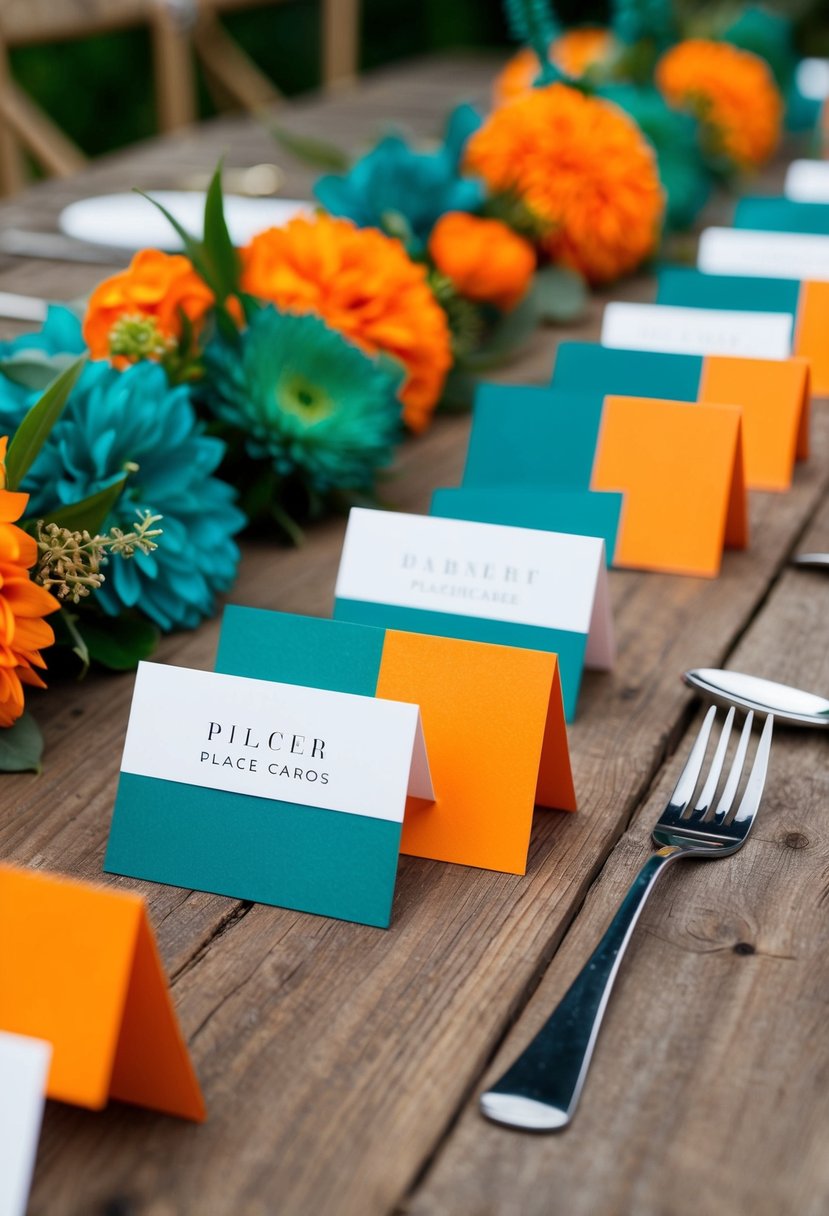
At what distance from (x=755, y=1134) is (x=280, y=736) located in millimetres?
338

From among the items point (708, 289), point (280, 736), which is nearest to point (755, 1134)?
point (280, 736)

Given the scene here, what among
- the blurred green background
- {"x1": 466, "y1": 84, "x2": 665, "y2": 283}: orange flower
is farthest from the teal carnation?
the blurred green background

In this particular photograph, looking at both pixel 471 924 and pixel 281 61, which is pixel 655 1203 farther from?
pixel 281 61

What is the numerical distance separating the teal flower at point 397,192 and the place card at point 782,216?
0.52 meters

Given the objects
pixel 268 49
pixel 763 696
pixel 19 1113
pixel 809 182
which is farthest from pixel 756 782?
pixel 268 49

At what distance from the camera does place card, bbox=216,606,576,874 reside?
0.81 metres

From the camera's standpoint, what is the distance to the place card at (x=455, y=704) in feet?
2.67

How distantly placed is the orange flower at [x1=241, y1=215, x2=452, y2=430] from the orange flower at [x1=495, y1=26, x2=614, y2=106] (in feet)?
3.59

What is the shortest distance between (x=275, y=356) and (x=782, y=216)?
110 centimetres

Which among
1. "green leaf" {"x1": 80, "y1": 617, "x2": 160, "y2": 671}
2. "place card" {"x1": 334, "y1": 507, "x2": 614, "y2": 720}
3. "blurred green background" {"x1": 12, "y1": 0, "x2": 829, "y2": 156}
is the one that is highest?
"place card" {"x1": 334, "y1": 507, "x2": 614, "y2": 720}

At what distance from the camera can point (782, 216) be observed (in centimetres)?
199

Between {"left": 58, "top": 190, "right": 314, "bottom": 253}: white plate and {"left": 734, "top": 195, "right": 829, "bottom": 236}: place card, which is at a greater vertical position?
{"left": 734, "top": 195, "right": 829, "bottom": 236}: place card

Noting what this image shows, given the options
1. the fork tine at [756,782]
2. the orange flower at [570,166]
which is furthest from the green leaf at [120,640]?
the orange flower at [570,166]

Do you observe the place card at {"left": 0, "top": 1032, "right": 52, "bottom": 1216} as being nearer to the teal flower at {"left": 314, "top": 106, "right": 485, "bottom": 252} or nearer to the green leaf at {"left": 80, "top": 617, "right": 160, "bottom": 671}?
the green leaf at {"left": 80, "top": 617, "right": 160, "bottom": 671}
